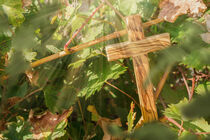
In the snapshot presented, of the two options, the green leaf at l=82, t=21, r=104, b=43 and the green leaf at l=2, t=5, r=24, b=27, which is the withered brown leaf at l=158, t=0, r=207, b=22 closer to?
the green leaf at l=82, t=21, r=104, b=43

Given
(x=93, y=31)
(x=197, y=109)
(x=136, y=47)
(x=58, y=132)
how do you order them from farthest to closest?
1. (x=93, y=31)
2. (x=58, y=132)
3. (x=136, y=47)
4. (x=197, y=109)

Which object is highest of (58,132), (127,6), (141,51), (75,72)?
(127,6)

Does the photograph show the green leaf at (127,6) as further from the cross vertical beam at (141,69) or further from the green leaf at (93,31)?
the cross vertical beam at (141,69)

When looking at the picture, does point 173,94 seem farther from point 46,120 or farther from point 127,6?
point 46,120

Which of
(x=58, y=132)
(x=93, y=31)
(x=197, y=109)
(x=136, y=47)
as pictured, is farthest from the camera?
(x=93, y=31)

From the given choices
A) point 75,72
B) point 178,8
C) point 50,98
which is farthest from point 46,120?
point 178,8

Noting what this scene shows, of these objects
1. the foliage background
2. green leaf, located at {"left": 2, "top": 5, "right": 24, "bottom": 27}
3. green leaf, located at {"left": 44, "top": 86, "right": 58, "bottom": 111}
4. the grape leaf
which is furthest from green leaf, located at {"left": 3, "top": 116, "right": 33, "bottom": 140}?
the grape leaf

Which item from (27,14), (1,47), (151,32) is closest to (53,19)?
(27,14)
